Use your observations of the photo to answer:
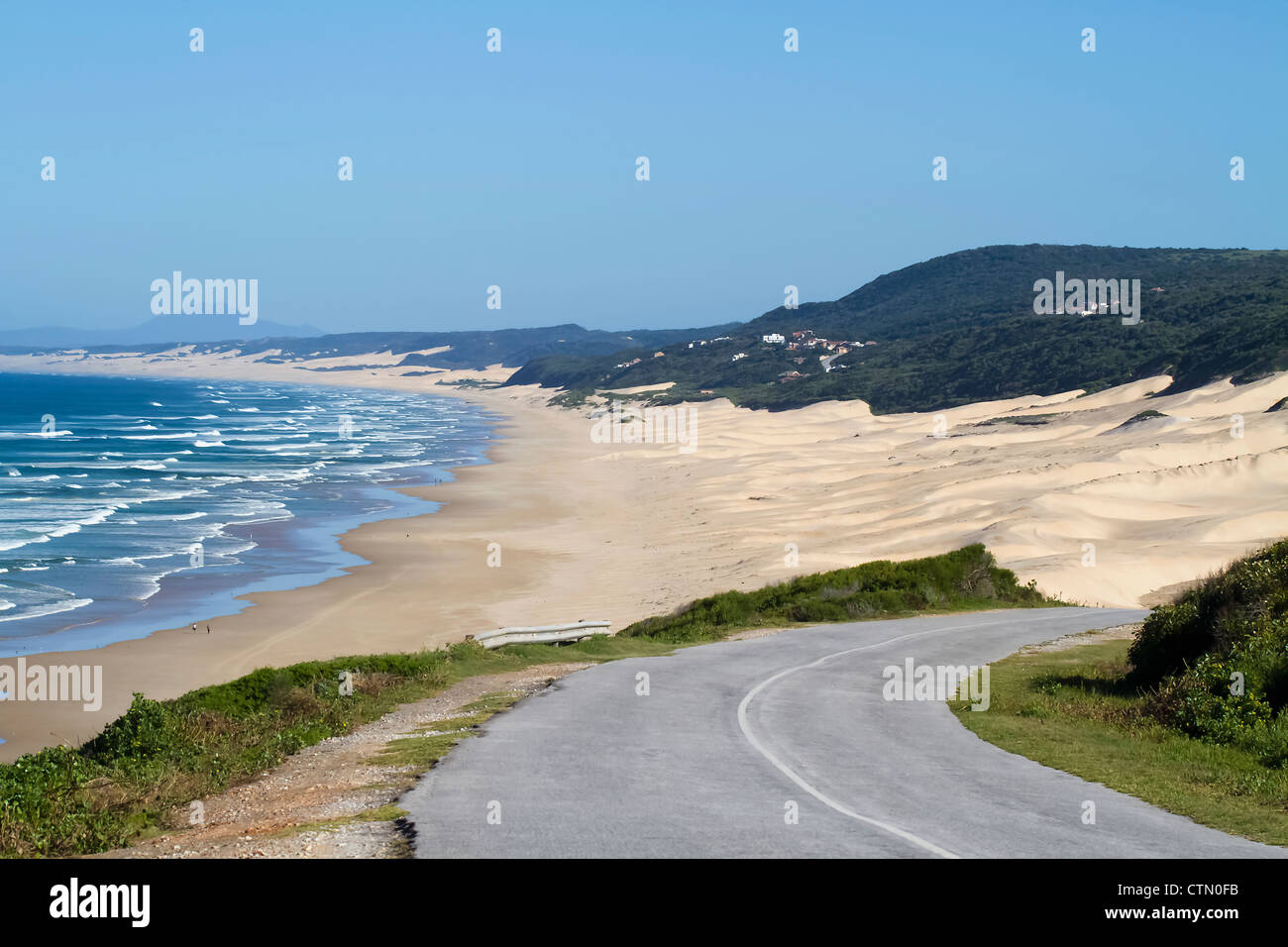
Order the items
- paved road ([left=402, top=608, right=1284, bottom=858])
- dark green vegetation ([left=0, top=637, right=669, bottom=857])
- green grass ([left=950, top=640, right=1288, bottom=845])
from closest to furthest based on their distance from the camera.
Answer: paved road ([left=402, top=608, right=1284, bottom=858]) → dark green vegetation ([left=0, top=637, right=669, bottom=857]) → green grass ([left=950, top=640, right=1288, bottom=845])

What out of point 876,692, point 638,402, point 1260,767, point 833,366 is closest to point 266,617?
point 876,692

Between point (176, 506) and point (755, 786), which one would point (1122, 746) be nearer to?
point (755, 786)
